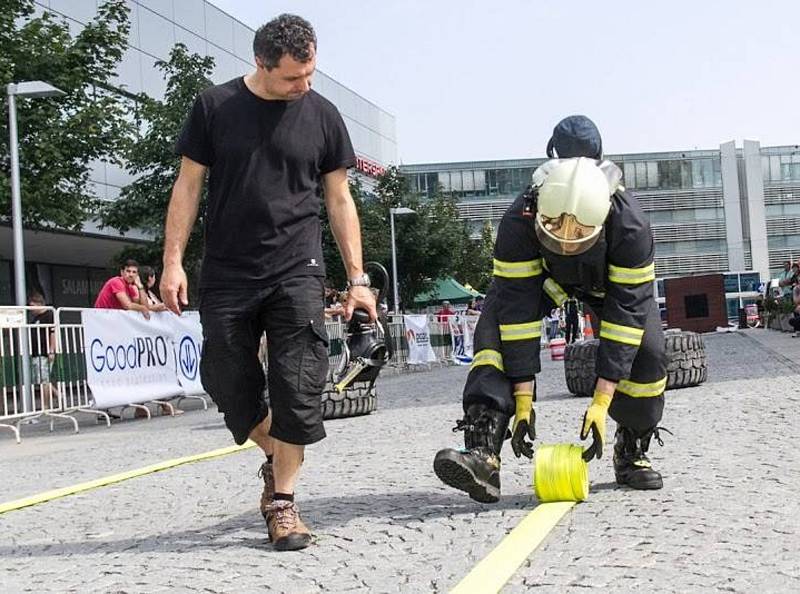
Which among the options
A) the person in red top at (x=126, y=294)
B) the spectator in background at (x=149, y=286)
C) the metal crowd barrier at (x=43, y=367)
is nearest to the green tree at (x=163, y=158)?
the spectator in background at (x=149, y=286)

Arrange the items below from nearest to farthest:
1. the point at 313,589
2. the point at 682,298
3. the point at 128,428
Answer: the point at 313,589 → the point at 128,428 → the point at 682,298

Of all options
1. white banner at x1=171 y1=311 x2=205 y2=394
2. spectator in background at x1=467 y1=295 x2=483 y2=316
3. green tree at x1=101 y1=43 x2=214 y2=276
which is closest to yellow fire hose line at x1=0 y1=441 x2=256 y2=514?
white banner at x1=171 y1=311 x2=205 y2=394

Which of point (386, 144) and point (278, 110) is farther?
point (386, 144)

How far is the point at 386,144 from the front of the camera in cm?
6109

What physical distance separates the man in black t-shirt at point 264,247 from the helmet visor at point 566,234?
0.84m

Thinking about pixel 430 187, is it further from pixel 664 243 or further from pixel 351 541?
pixel 351 541

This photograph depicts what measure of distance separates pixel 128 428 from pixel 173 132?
1271cm

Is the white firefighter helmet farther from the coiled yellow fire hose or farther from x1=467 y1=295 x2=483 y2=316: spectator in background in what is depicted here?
x1=467 y1=295 x2=483 y2=316: spectator in background

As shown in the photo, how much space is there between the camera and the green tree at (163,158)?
76.1 feet

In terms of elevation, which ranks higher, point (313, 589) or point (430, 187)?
point (430, 187)

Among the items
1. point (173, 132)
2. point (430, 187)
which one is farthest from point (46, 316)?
point (430, 187)

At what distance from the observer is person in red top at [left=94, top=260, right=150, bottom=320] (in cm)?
1300

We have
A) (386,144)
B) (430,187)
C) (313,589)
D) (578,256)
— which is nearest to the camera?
(313,589)

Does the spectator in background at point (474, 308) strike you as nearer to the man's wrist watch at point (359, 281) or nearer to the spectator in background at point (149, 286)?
the spectator in background at point (149, 286)
